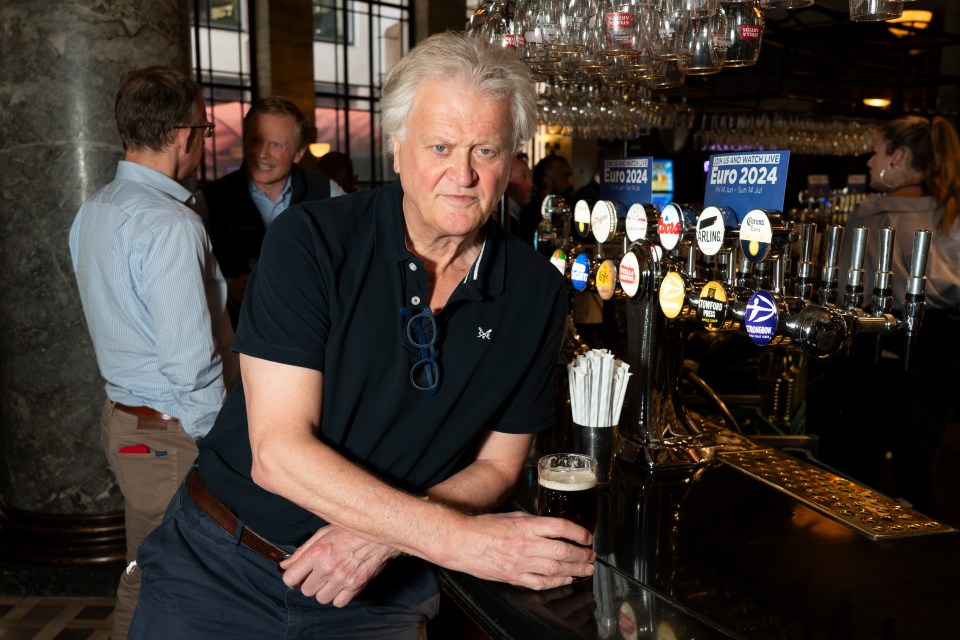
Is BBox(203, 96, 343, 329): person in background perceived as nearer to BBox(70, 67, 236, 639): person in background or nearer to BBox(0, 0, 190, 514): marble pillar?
BBox(0, 0, 190, 514): marble pillar

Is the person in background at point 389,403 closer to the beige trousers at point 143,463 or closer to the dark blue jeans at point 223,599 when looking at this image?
the dark blue jeans at point 223,599

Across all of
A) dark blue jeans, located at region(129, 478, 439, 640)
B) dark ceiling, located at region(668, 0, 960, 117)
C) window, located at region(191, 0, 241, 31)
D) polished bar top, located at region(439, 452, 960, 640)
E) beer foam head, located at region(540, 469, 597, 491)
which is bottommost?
dark blue jeans, located at region(129, 478, 439, 640)

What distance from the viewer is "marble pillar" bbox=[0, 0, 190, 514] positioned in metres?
3.15

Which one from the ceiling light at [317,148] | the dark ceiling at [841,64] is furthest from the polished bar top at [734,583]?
the ceiling light at [317,148]

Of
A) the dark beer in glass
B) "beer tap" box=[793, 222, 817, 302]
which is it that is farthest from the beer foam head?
"beer tap" box=[793, 222, 817, 302]

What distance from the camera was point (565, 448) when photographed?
2180 millimetres

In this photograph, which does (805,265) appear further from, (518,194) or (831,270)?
(518,194)

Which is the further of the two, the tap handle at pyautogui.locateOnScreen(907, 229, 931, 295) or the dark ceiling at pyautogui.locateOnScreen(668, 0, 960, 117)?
the dark ceiling at pyautogui.locateOnScreen(668, 0, 960, 117)

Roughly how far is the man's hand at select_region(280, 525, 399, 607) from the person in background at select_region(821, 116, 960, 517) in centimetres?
258

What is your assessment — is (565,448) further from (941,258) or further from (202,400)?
(941,258)

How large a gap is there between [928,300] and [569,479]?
104 inches

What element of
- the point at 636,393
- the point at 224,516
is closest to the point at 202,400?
the point at 224,516

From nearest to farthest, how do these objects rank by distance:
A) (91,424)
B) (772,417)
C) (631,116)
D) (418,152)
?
1. (418,152)
2. (91,424)
3. (772,417)
4. (631,116)

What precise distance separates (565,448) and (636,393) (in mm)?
226
